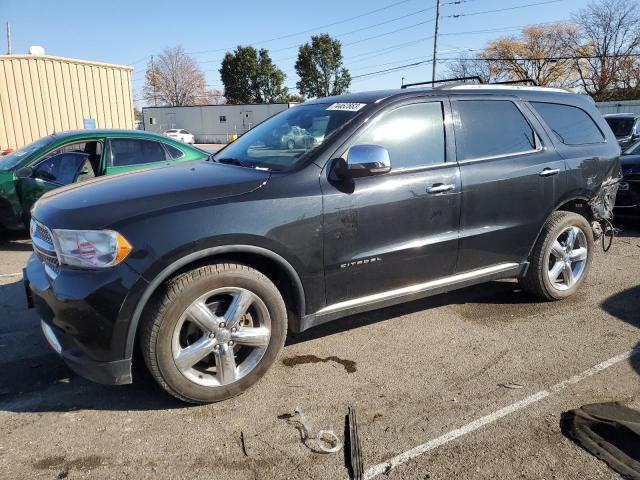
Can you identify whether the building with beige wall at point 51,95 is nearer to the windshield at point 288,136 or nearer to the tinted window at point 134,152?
the tinted window at point 134,152

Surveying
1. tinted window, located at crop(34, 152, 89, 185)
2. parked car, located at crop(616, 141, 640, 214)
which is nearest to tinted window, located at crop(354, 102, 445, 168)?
tinted window, located at crop(34, 152, 89, 185)

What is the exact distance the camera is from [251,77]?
197 feet

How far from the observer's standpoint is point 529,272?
4359 millimetres

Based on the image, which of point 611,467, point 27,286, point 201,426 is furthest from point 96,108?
point 611,467

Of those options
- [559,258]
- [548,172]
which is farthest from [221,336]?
[559,258]

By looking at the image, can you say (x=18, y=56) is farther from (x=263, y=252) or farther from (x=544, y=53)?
(x=544, y=53)

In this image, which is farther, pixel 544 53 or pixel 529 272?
pixel 544 53

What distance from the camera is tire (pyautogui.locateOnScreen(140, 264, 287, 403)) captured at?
2660 mm

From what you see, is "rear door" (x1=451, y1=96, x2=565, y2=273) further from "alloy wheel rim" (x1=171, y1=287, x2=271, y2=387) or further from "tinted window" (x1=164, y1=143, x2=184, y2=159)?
"tinted window" (x1=164, y1=143, x2=184, y2=159)

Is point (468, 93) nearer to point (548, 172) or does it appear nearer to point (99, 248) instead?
point (548, 172)

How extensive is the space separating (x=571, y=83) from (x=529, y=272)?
6345 centimetres

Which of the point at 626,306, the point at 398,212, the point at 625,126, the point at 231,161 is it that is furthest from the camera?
the point at 625,126

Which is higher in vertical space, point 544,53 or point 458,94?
point 544,53

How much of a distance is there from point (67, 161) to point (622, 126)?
49.0 ft
